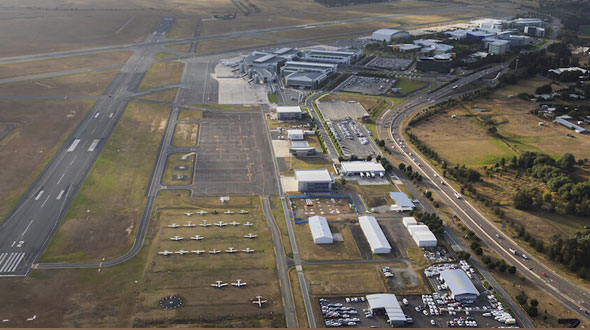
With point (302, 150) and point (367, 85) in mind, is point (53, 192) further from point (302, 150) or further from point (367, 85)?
point (367, 85)

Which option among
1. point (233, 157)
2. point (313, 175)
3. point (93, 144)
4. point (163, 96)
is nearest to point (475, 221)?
point (313, 175)

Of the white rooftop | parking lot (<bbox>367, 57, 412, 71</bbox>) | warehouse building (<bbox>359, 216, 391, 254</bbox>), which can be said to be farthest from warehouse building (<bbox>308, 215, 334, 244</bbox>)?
parking lot (<bbox>367, 57, 412, 71</bbox>)

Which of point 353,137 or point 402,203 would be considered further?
point 353,137

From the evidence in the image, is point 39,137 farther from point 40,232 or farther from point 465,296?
point 465,296

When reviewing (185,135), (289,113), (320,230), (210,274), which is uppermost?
(289,113)

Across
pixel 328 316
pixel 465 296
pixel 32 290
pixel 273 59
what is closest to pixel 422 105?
pixel 273 59

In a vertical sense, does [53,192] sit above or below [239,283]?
above

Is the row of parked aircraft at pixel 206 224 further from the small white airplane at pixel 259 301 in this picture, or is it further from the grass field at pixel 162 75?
the grass field at pixel 162 75
